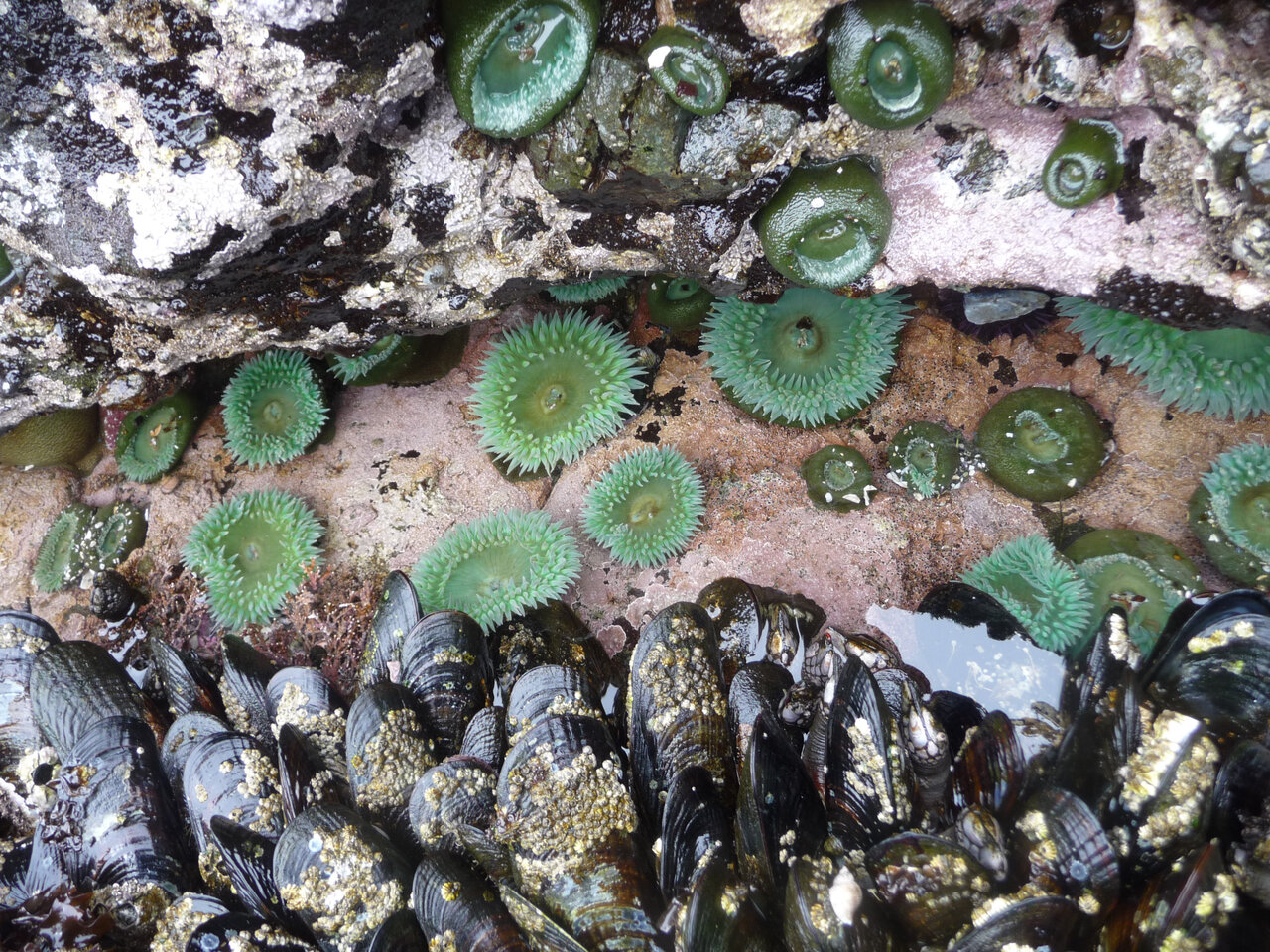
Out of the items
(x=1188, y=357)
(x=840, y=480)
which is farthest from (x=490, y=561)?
(x=1188, y=357)

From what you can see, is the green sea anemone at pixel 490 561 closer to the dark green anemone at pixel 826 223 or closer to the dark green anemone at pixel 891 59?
the dark green anemone at pixel 826 223

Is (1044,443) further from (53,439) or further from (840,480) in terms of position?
(53,439)

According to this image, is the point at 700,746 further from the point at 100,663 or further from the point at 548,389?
the point at 100,663

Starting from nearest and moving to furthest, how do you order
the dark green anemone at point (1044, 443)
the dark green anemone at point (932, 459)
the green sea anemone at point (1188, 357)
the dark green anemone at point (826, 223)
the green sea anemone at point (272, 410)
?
the dark green anemone at point (826, 223), the green sea anemone at point (1188, 357), the dark green anemone at point (1044, 443), the dark green anemone at point (932, 459), the green sea anemone at point (272, 410)

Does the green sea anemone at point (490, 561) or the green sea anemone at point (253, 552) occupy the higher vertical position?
the green sea anemone at point (490, 561)

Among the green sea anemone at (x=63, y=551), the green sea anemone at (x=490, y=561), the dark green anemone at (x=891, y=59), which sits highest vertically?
the dark green anemone at (x=891, y=59)

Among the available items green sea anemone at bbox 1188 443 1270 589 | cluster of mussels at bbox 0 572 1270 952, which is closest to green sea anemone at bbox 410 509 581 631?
cluster of mussels at bbox 0 572 1270 952

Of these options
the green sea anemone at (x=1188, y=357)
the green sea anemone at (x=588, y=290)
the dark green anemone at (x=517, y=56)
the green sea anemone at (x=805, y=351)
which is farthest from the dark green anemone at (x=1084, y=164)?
the green sea anemone at (x=588, y=290)
